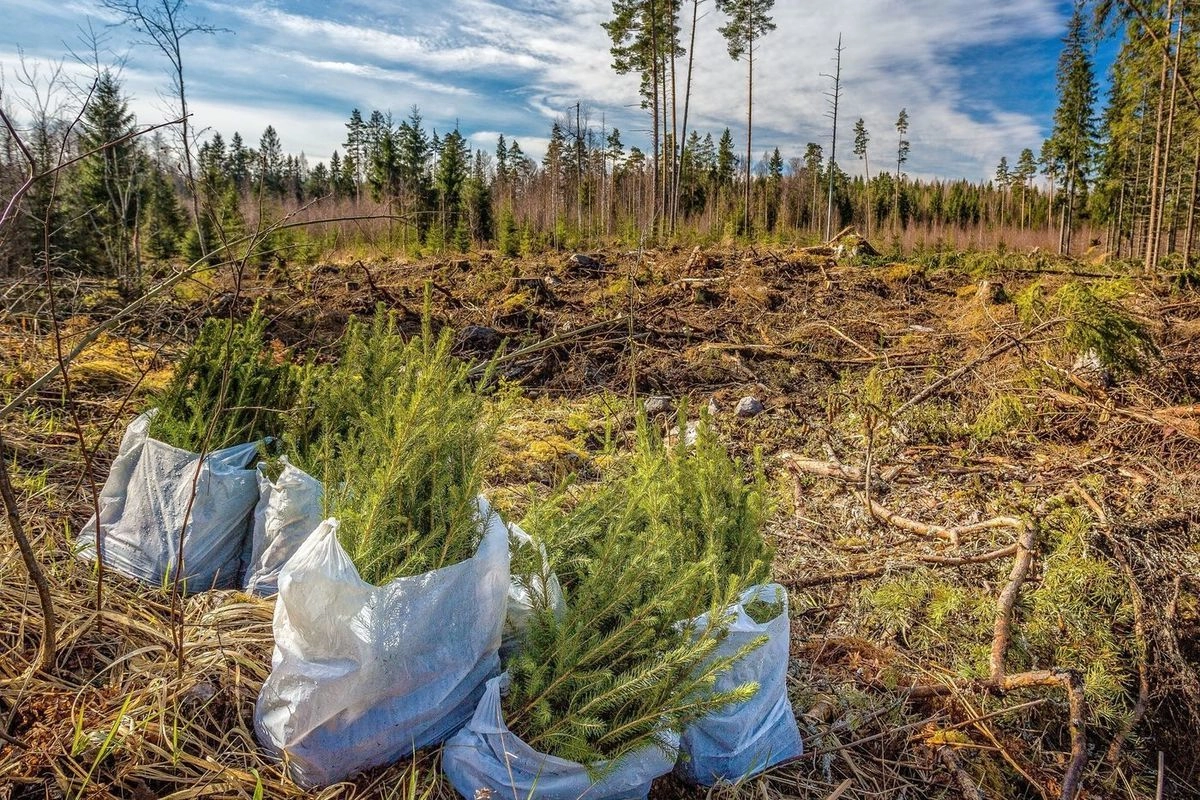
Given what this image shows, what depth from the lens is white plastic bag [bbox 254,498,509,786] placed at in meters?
1.48

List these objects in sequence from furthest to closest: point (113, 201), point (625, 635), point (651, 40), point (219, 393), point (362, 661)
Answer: point (651, 40)
point (113, 201)
point (219, 393)
point (625, 635)
point (362, 661)

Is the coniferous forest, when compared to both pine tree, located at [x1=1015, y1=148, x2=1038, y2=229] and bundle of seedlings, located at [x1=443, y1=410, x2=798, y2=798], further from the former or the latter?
pine tree, located at [x1=1015, y1=148, x2=1038, y2=229]

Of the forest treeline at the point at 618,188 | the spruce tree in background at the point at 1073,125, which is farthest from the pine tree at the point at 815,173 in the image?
the spruce tree in background at the point at 1073,125

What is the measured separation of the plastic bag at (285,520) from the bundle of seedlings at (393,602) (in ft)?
1.21

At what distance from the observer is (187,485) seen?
2301 millimetres

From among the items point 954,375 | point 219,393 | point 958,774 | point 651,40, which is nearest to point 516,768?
point 958,774

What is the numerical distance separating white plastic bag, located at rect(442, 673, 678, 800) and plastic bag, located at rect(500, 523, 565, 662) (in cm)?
25

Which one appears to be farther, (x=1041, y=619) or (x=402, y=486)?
(x=1041, y=619)

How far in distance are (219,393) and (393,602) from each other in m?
1.42

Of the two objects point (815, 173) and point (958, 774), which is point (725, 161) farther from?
point (958, 774)

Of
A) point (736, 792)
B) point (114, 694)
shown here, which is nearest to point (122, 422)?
point (114, 694)

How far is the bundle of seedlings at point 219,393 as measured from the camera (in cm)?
247

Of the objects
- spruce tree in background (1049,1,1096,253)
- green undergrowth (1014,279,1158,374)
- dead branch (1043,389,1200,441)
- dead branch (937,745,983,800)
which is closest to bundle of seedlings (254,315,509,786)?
dead branch (937,745,983,800)

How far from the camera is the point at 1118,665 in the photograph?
104 inches
